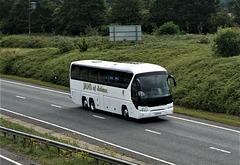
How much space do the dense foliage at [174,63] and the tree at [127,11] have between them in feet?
86.8

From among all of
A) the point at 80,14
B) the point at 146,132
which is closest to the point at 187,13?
the point at 80,14

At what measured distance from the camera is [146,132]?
24.2 metres

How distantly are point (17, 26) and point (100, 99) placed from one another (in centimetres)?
8469

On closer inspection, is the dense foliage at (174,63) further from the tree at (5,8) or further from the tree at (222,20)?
the tree at (5,8)

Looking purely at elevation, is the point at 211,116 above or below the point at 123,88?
below

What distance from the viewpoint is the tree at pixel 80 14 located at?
95750 millimetres

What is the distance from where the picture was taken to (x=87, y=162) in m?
16.7

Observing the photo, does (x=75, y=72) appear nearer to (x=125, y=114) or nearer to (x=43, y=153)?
(x=125, y=114)

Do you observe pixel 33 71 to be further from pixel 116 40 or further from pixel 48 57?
pixel 116 40

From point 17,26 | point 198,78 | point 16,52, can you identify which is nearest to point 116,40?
point 16,52

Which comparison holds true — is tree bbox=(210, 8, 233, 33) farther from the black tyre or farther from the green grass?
the green grass

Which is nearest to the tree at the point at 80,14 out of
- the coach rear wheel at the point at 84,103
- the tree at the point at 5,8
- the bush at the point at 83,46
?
the tree at the point at 5,8

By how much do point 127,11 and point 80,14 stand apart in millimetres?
9544

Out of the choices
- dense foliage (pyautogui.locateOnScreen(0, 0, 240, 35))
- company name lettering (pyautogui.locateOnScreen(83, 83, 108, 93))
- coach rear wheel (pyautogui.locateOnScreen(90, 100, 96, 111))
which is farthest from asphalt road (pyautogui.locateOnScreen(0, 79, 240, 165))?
dense foliage (pyautogui.locateOnScreen(0, 0, 240, 35))
